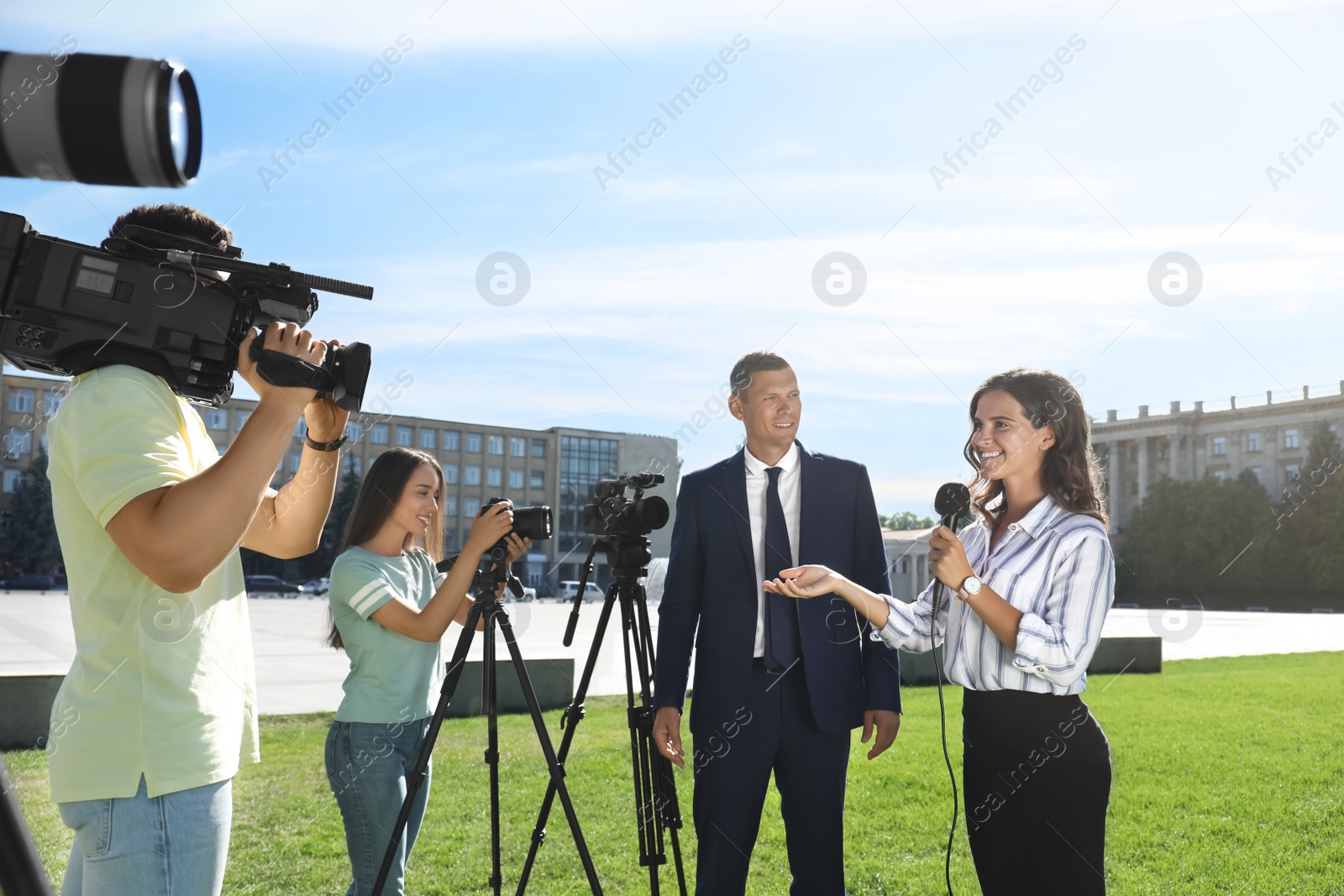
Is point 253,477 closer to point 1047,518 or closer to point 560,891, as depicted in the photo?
point 1047,518

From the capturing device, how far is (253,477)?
5.01ft

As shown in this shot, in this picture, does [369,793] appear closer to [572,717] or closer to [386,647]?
[386,647]

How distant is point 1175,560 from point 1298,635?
121 feet

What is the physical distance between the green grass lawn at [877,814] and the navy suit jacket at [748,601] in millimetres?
903

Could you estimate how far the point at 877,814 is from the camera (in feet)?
18.7

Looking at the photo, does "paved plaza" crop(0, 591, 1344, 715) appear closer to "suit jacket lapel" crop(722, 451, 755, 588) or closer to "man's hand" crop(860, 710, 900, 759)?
"suit jacket lapel" crop(722, 451, 755, 588)

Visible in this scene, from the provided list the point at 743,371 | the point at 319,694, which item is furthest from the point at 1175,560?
the point at 743,371

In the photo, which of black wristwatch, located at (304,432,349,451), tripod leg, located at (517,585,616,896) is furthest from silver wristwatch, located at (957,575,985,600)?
black wristwatch, located at (304,432,349,451)

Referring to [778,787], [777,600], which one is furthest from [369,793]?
[777,600]

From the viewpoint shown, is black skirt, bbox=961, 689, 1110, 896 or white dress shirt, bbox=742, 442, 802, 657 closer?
black skirt, bbox=961, 689, 1110, 896

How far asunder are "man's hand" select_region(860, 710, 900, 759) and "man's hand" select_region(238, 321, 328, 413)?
2385mm

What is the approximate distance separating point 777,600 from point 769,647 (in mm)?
182

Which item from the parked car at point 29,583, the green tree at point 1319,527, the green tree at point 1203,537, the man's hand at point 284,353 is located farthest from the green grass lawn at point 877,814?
the green tree at point 1203,537

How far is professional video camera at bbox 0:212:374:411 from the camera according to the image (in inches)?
59.2
